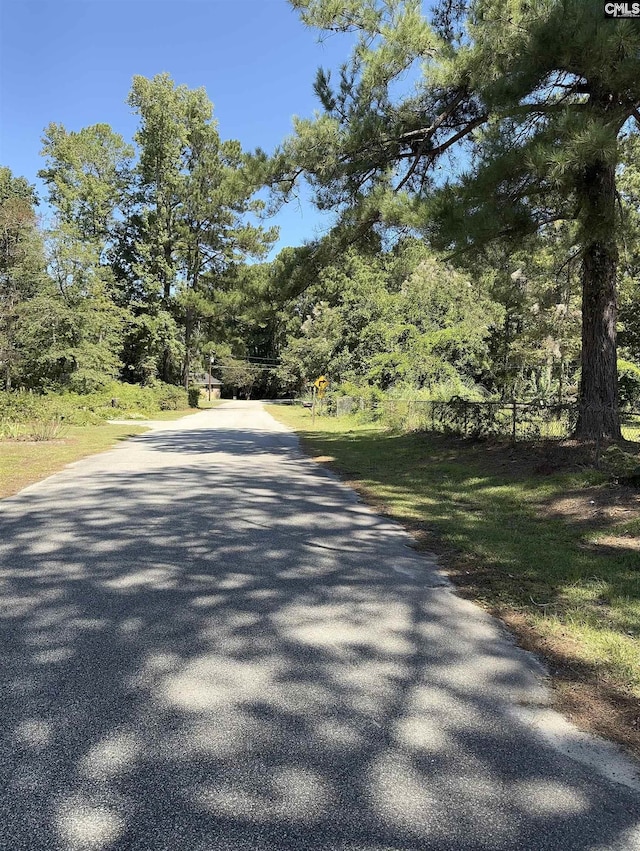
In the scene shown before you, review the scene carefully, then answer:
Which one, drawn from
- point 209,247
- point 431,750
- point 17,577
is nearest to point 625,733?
point 431,750

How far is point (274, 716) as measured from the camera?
2.72 m

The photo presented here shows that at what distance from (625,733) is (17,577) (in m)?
4.26

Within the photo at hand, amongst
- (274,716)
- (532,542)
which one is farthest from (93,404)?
(274,716)

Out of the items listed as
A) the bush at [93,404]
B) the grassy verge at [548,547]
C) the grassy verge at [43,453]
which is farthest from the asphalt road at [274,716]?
the bush at [93,404]

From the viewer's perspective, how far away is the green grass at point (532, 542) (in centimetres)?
383

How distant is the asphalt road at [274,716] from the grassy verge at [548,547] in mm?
273

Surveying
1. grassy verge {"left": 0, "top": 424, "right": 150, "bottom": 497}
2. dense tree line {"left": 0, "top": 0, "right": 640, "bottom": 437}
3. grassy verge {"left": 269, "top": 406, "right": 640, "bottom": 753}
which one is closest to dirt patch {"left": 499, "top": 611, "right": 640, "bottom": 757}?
grassy verge {"left": 269, "top": 406, "right": 640, "bottom": 753}

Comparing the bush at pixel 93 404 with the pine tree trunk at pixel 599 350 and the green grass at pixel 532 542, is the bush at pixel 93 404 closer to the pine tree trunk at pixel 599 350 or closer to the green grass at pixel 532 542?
the green grass at pixel 532 542

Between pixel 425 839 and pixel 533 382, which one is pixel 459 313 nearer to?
pixel 533 382

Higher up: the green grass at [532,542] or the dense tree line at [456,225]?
the dense tree line at [456,225]

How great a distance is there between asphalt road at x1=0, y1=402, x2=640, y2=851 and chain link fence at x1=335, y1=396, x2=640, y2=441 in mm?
6234

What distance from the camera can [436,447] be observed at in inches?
527

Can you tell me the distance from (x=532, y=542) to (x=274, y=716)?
410 cm

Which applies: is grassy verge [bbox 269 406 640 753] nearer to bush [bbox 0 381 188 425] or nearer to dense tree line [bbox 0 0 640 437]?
dense tree line [bbox 0 0 640 437]
